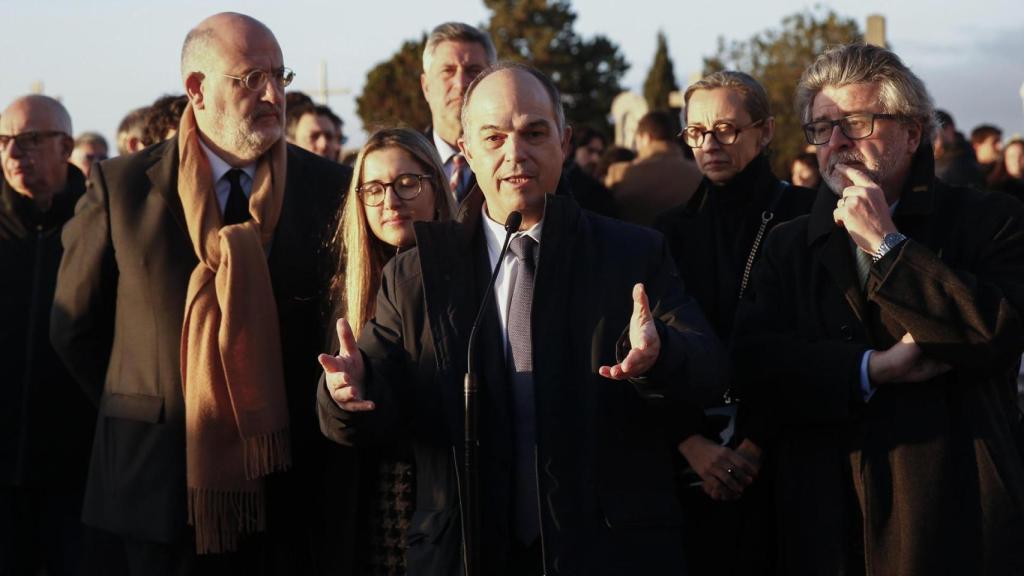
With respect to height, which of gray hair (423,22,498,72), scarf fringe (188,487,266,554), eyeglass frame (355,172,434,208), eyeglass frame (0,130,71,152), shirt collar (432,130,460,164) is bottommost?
scarf fringe (188,487,266,554)

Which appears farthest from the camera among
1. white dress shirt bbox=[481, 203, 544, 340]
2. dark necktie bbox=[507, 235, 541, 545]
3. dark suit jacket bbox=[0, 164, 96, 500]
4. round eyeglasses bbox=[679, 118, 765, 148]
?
dark suit jacket bbox=[0, 164, 96, 500]

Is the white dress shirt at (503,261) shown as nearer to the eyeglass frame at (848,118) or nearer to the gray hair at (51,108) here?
the eyeglass frame at (848,118)

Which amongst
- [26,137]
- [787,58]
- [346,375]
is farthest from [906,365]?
[787,58]

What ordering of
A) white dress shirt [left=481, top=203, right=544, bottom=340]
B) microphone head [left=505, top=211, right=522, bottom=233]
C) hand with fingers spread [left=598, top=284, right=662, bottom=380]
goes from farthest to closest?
white dress shirt [left=481, top=203, right=544, bottom=340], microphone head [left=505, top=211, right=522, bottom=233], hand with fingers spread [left=598, top=284, right=662, bottom=380]

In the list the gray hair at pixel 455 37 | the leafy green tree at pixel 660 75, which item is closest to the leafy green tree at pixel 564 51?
the leafy green tree at pixel 660 75

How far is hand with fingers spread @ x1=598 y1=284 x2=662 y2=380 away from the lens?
11.6ft

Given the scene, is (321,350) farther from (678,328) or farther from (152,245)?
(678,328)

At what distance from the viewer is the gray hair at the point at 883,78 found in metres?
4.42

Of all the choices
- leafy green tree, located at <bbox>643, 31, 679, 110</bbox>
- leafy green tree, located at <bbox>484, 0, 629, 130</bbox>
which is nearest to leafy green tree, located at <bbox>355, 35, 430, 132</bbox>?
leafy green tree, located at <bbox>484, 0, 629, 130</bbox>

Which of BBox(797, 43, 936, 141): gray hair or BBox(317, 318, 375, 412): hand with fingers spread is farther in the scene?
BBox(797, 43, 936, 141): gray hair

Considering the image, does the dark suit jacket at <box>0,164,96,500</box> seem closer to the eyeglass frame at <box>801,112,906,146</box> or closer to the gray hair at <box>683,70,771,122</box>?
the gray hair at <box>683,70,771,122</box>

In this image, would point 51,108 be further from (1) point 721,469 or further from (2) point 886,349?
(2) point 886,349

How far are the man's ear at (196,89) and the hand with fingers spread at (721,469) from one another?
90.5 inches

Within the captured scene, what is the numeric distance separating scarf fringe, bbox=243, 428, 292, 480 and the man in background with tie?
2.09 m
